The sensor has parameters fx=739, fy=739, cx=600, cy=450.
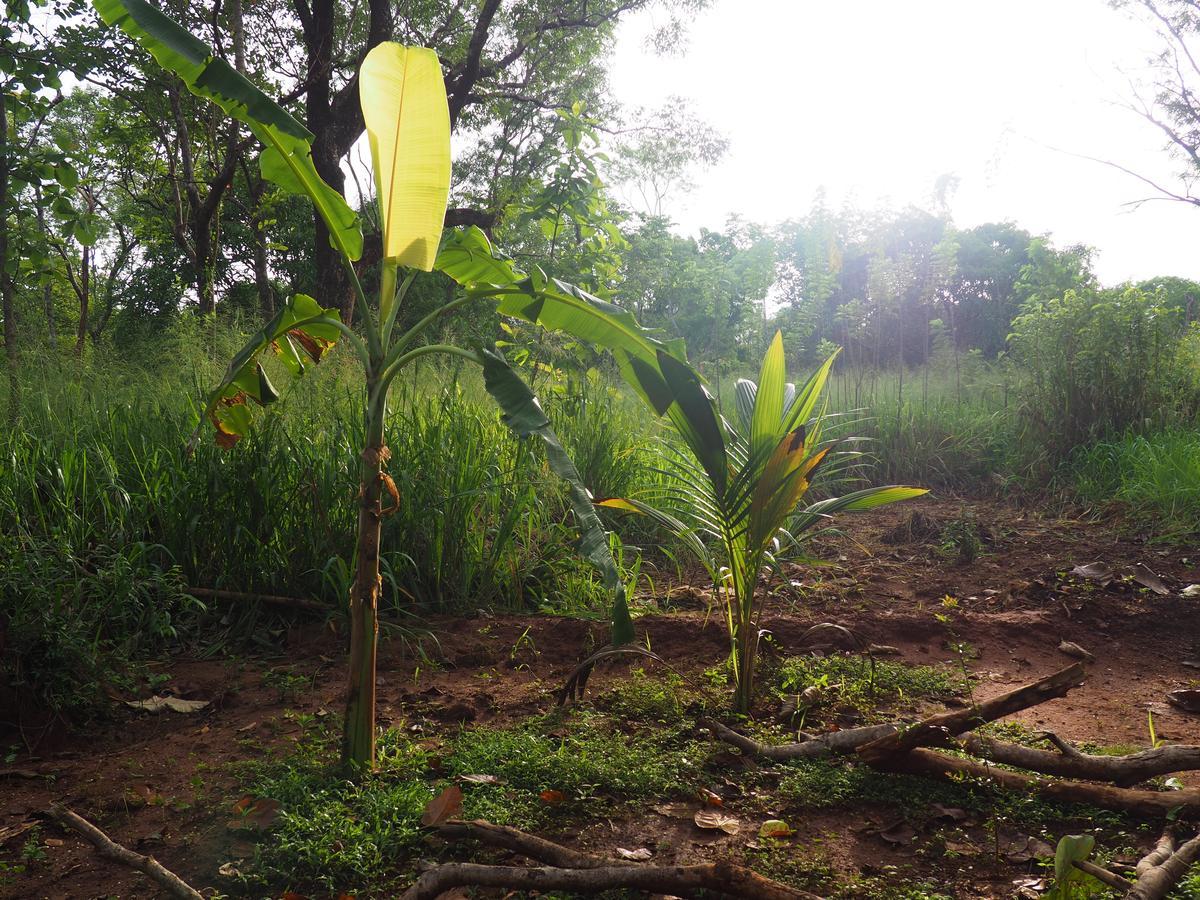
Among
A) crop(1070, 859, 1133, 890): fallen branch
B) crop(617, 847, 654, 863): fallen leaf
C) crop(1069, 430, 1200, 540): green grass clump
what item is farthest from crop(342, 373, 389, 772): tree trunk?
crop(1069, 430, 1200, 540): green grass clump

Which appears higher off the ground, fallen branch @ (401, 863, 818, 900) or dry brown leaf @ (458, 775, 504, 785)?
fallen branch @ (401, 863, 818, 900)

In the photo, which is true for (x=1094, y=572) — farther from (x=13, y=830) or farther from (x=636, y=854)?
(x=13, y=830)

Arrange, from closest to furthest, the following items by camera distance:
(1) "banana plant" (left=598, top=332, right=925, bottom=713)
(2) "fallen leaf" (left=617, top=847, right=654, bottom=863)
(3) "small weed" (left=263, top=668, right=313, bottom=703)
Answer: (2) "fallen leaf" (left=617, top=847, right=654, bottom=863) → (1) "banana plant" (left=598, top=332, right=925, bottom=713) → (3) "small weed" (left=263, top=668, right=313, bottom=703)

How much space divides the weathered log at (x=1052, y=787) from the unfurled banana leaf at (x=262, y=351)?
197 centimetres

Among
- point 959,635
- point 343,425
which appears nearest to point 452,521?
point 343,425

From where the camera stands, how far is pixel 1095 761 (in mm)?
1852

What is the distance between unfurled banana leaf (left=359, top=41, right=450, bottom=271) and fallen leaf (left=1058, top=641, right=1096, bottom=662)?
9.92ft

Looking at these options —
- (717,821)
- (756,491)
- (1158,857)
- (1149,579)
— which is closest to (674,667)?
(756,491)

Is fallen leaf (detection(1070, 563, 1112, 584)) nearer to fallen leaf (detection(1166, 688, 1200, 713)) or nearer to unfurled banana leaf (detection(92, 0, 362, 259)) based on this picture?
fallen leaf (detection(1166, 688, 1200, 713))

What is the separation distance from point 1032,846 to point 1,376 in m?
6.17

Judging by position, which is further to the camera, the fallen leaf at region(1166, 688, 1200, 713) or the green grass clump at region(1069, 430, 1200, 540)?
the green grass clump at region(1069, 430, 1200, 540)

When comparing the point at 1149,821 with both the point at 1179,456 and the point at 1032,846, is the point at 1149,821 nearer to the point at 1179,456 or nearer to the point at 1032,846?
the point at 1032,846

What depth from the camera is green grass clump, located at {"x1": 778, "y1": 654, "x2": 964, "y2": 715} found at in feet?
8.54

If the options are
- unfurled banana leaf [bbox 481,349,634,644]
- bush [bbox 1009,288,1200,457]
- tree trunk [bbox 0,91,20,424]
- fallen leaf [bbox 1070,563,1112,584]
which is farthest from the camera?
bush [bbox 1009,288,1200,457]
